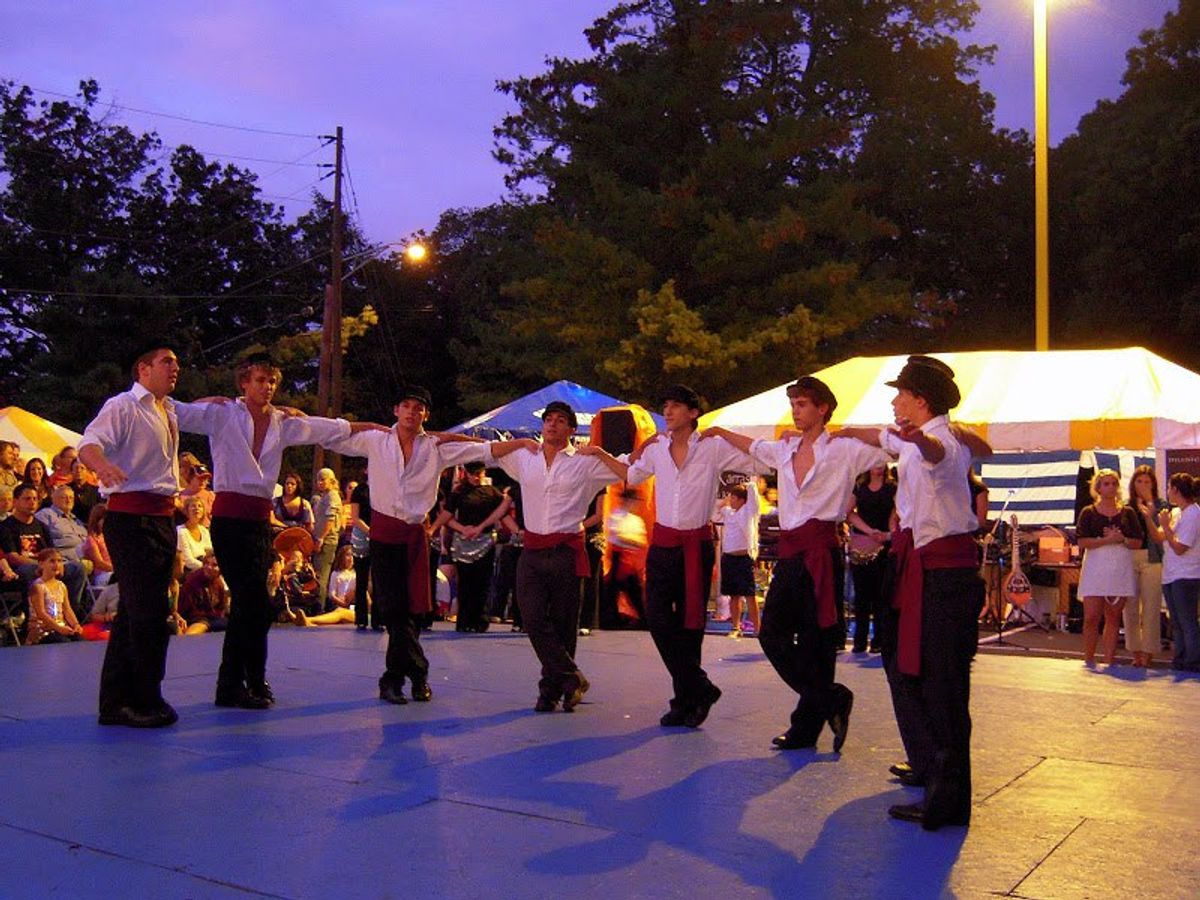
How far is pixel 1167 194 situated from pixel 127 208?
81.9ft

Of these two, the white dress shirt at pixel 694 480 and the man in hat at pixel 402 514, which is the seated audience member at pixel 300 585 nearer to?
the man in hat at pixel 402 514

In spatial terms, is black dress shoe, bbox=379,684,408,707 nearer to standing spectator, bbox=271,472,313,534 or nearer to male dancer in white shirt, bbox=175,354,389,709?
male dancer in white shirt, bbox=175,354,389,709

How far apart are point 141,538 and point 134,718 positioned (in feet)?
3.08

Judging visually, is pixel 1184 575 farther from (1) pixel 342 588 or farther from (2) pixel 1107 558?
(1) pixel 342 588

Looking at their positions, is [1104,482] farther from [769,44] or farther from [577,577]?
[769,44]

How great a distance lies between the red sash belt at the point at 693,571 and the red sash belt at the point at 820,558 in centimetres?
67

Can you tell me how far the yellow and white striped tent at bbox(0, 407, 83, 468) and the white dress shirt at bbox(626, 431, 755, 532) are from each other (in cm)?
1272

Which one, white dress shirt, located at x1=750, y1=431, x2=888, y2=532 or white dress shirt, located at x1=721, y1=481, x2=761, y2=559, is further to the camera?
white dress shirt, located at x1=721, y1=481, x2=761, y2=559

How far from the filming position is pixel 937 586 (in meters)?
5.29

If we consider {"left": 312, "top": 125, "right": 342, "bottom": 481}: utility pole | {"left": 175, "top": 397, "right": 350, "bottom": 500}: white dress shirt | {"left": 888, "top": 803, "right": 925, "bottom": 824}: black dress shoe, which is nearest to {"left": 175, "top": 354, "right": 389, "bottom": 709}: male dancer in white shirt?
{"left": 175, "top": 397, "right": 350, "bottom": 500}: white dress shirt

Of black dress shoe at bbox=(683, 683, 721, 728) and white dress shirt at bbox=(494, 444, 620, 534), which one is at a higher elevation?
white dress shirt at bbox=(494, 444, 620, 534)

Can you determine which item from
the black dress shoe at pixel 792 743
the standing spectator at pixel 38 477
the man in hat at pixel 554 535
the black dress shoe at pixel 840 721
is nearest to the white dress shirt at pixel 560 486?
the man in hat at pixel 554 535

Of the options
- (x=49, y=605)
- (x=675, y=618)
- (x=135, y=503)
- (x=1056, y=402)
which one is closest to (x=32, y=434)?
(x=49, y=605)

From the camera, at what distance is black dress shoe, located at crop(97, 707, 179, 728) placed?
6.88m
